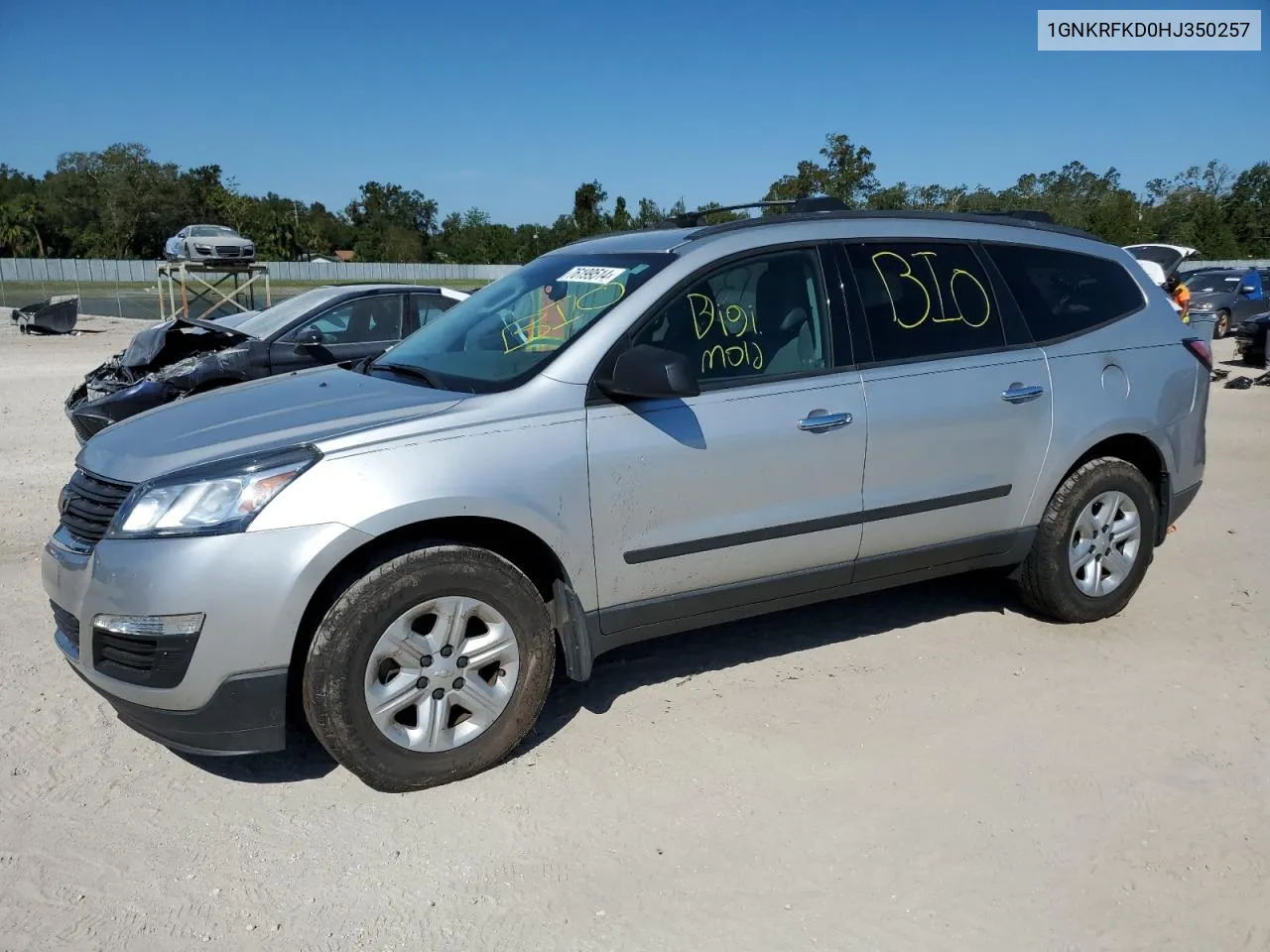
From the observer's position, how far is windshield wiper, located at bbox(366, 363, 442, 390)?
12.2 ft

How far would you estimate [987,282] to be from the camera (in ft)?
14.6

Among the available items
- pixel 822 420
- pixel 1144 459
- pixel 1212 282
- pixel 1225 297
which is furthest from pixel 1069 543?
pixel 1212 282

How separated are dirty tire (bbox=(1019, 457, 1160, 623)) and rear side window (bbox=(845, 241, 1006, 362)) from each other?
821mm

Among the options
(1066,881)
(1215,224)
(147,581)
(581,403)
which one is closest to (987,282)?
(581,403)

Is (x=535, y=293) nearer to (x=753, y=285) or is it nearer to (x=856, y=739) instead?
(x=753, y=285)

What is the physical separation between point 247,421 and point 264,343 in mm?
5673

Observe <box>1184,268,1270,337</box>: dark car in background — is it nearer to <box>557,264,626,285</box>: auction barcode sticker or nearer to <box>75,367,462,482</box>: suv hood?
<box>557,264,626,285</box>: auction barcode sticker

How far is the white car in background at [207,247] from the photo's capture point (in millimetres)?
23984

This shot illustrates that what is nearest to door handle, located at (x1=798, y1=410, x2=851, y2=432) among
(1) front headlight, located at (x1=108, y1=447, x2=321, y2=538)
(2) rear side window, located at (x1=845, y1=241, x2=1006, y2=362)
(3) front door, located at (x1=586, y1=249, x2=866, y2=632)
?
(3) front door, located at (x1=586, y1=249, x2=866, y2=632)

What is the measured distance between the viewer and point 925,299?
425 centimetres

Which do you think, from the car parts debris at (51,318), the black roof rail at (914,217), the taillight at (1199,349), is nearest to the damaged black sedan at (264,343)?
the black roof rail at (914,217)

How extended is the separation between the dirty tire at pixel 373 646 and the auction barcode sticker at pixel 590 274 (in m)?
1.25

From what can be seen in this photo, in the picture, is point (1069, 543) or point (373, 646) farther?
point (1069, 543)

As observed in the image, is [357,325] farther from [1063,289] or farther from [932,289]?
[1063,289]
